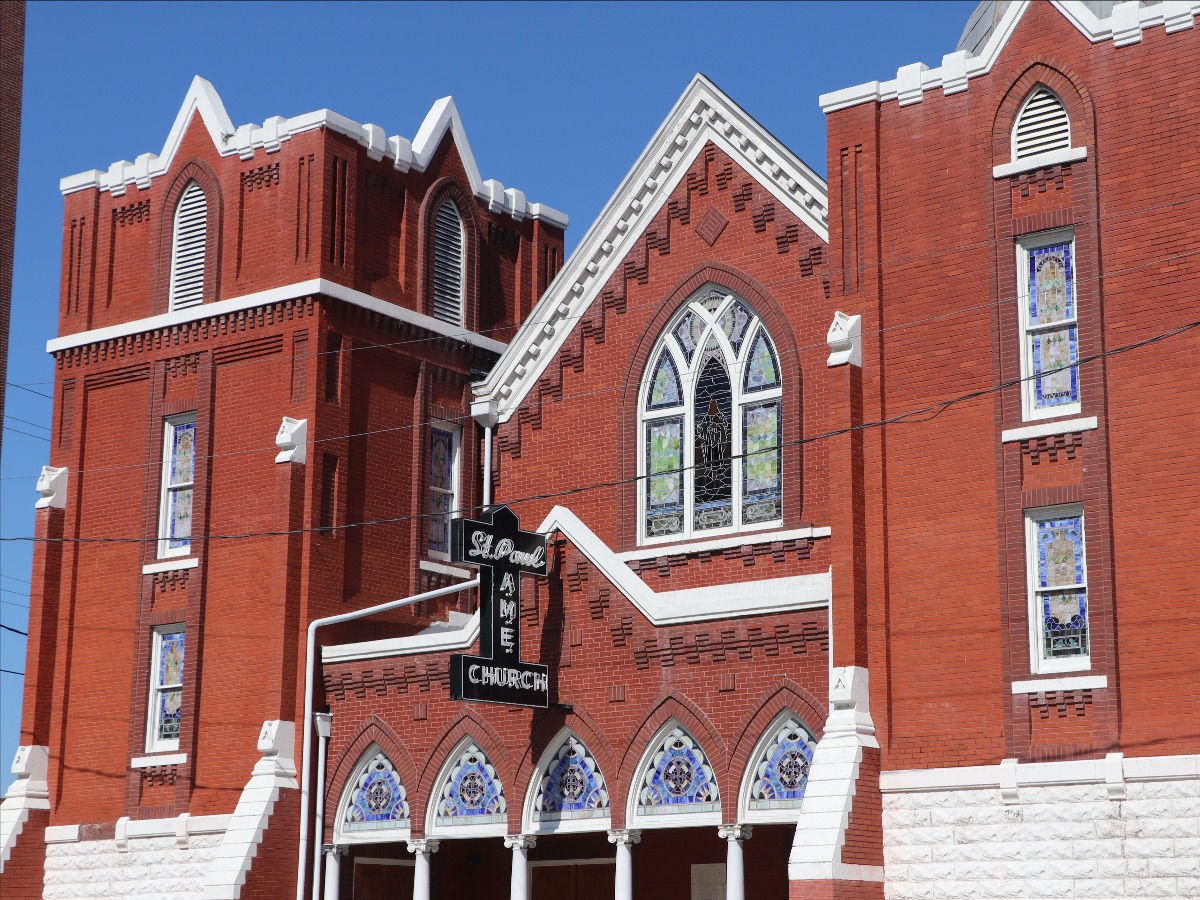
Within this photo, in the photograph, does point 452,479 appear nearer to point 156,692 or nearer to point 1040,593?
point 156,692

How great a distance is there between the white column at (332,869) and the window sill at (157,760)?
120 inches

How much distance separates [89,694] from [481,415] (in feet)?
26.7

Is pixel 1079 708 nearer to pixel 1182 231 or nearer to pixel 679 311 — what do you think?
pixel 1182 231

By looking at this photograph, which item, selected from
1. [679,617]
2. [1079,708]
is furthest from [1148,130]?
[679,617]

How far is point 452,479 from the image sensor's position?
105ft

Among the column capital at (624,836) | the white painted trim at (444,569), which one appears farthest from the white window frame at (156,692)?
the column capital at (624,836)

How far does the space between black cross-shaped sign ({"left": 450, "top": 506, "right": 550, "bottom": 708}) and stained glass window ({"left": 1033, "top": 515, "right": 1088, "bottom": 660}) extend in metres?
7.08

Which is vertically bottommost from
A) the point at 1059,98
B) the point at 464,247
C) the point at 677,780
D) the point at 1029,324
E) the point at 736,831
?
the point at 736,831

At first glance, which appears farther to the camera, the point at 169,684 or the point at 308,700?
the point at 169,684

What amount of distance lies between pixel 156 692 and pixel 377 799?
4.92 meters

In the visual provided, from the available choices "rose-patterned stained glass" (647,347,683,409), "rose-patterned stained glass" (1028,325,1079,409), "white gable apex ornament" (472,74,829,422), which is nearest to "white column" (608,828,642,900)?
"rose-patterned stained glass" (647,347,683,409)

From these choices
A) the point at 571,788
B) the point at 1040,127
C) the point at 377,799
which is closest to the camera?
the point at 1040,127

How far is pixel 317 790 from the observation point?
92.1 ft

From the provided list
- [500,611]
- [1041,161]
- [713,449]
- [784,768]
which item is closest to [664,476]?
[713,449]
